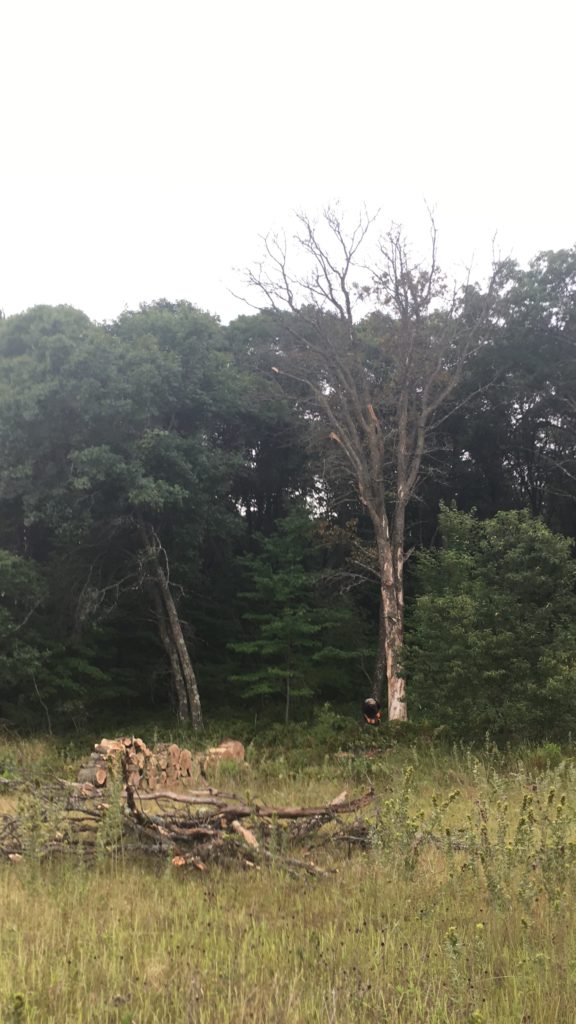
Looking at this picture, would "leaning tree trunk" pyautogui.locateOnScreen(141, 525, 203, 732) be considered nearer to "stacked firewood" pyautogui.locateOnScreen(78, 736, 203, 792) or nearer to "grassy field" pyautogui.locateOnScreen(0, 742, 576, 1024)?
"stacked firewood" pyautogui.locateOnScreen(78, 736, 203, 792)

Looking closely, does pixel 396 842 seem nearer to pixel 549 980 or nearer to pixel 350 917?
pixel 350 917

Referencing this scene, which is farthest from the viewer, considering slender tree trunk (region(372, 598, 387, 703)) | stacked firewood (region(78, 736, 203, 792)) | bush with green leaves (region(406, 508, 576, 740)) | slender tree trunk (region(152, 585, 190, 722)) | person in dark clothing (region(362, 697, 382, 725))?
slender tree trunk (region(372, 598, 387, 703))

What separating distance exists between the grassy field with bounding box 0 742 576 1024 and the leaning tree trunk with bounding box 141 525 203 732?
15759 mm

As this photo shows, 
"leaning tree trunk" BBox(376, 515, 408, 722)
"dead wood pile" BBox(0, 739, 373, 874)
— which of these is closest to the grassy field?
"dead wood pile" BBox(0, 739, 373, 874)

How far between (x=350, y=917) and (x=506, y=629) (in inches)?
378

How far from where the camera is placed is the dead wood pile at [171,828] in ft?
19.3

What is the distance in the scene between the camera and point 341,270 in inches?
901

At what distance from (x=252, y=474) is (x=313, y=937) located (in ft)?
81.7

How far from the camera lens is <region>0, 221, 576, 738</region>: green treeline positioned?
20922mm

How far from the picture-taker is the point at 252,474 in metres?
28.8

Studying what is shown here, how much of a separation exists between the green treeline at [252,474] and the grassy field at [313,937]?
405 inches

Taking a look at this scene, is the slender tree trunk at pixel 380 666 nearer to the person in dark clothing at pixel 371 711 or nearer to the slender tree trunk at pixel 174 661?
the slender tree trunk at pixel 174 661

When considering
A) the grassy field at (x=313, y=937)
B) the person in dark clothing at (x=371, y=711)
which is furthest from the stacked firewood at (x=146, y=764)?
the grassy field at (x=313, y=937)

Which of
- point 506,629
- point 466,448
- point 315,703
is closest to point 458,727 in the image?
point 506,629
